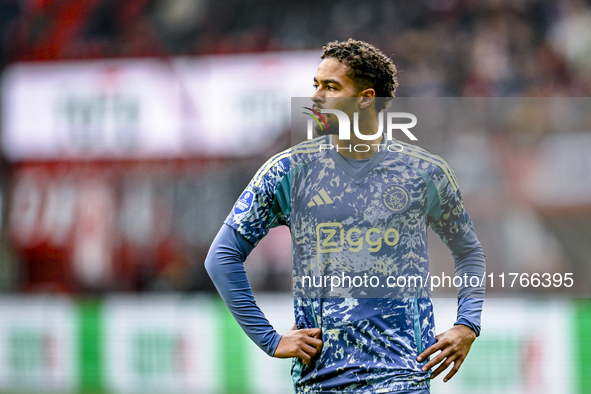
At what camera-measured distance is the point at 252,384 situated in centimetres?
583

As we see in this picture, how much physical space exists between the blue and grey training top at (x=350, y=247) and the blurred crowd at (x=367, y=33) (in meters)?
5.68

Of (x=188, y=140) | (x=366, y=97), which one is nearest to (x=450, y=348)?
(x=366, y=97)

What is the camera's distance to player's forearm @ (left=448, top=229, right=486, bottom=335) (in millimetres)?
2338

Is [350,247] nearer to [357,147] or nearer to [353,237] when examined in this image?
[353,237]

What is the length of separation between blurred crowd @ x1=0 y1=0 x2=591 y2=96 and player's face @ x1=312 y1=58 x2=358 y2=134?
5.65 metres

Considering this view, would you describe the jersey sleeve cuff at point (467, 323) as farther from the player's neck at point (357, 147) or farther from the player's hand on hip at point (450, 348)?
the player's neck at point (357, 147)

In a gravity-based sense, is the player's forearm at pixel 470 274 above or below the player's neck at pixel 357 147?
below

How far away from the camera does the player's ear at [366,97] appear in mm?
2311

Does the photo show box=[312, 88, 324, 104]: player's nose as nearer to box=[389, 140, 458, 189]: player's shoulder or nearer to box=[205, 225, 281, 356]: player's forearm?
box=[389, 140, 458, 189]: player's shoulder

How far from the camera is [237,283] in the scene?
2.26 m

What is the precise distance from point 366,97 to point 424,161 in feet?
1.00

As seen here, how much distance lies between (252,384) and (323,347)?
3874mm

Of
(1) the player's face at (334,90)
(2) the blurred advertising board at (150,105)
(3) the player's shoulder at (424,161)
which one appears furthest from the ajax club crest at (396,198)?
(2) the blurred advertising board at (150,105)

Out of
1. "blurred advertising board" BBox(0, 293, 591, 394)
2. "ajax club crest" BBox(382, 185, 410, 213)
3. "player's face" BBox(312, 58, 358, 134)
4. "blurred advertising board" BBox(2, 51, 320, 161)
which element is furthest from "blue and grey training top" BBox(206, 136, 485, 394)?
"blurred advertising board" BBox(2, 51, 320, 161)
